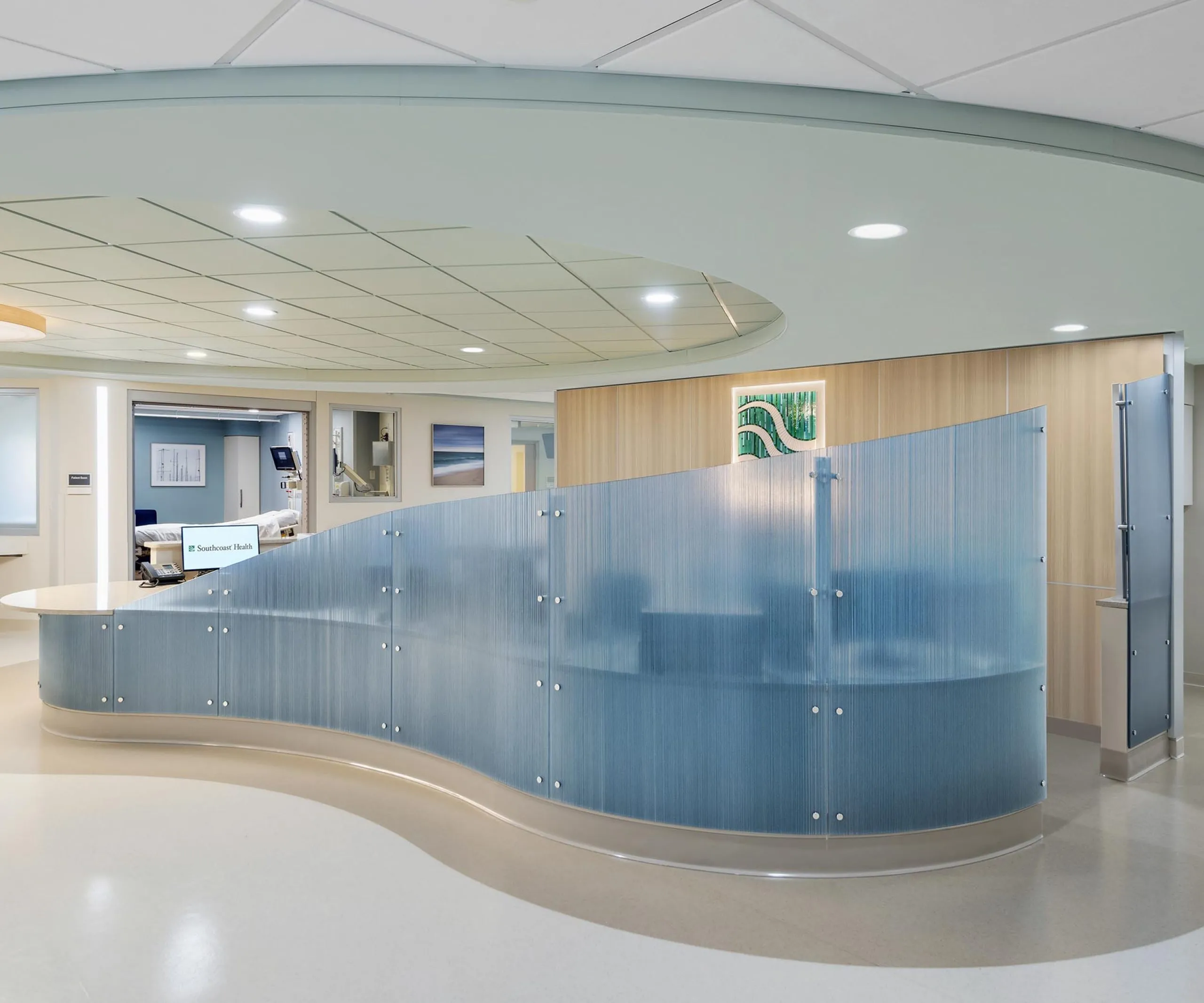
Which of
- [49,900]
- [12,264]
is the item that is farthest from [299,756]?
[12,264]

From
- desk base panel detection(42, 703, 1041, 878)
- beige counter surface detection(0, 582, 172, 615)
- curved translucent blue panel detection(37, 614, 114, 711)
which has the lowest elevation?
desk base panel detection(42, 703, 1041, 878)

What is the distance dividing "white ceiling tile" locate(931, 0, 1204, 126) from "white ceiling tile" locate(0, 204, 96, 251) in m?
3.98

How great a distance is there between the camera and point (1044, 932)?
315 centimetres

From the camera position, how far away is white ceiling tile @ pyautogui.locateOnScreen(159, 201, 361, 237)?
3.94m

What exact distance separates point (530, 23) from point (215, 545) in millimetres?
5831

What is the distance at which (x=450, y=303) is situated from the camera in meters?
5.98

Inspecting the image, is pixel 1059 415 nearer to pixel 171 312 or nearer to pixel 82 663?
pixel 171 312

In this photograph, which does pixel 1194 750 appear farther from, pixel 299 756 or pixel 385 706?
pixel 299 756

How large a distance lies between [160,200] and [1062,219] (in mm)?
3670

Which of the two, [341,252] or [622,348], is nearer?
[341,252]

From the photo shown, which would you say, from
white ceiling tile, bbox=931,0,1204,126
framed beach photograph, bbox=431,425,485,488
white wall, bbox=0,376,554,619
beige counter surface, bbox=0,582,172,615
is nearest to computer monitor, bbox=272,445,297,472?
framed beach photograph, bbox=431,425,485,488

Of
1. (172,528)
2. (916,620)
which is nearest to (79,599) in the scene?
(916,620)

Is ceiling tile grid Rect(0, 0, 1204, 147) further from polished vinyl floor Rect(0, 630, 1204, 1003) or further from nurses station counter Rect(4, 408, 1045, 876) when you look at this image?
polished vinyl floor Rect(0, 630, 1204, 1003)

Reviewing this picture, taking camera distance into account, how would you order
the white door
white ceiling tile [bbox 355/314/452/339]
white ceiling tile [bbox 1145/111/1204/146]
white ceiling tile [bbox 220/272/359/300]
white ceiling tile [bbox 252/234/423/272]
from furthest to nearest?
the white door, white ceiling tile [bbox 355/314/452/339], white ceiling tile [bbox 220/272/359/300], white ceiling tile [bbox 252/234/423/272], white ceiling tile [bbox 1145/111/1204/146]
